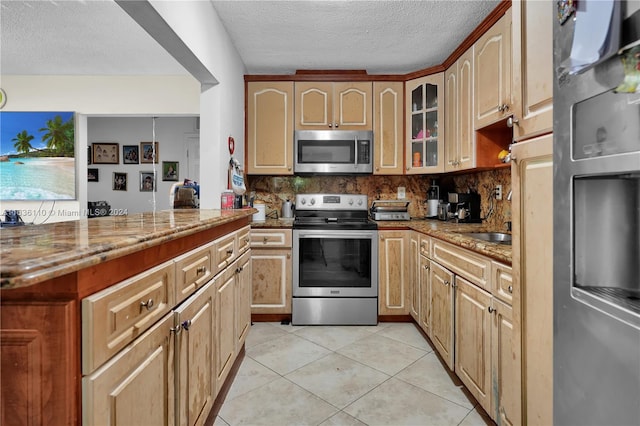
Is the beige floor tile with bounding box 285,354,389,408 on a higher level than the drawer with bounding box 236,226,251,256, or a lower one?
lower

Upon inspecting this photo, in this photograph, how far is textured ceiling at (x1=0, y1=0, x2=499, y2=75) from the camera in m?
2.28

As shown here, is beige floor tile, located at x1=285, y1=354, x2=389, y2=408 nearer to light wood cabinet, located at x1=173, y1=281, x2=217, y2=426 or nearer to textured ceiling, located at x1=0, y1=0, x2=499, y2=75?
light wood cabinet, located at x1=173, y1=281, x2=217, y2=426

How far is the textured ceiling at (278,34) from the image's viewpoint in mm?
2281

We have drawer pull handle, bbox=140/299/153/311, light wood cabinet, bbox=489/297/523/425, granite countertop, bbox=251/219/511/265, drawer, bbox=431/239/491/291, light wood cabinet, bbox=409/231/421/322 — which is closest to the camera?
drawer pull handle, bbox=140/299/153/311

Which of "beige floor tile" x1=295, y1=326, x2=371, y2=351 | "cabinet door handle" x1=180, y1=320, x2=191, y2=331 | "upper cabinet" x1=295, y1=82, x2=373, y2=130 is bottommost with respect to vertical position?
"beige floor tile" x1=295, y1=326, x2=371, y2=351

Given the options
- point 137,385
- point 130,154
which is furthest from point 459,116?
point 130,154

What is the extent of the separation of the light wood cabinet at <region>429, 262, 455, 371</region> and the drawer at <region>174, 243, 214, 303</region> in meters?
1.38

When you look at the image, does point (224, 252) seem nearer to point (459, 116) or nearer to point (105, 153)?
point (459, 116)

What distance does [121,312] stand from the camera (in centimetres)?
80

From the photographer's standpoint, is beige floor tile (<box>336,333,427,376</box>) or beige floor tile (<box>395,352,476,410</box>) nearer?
beige floor tile (<box>395,352,476,410</box>)

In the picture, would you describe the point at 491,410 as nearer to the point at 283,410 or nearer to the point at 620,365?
the point at 283,410

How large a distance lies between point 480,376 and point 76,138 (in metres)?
4.57

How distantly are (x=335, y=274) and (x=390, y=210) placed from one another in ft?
2.86

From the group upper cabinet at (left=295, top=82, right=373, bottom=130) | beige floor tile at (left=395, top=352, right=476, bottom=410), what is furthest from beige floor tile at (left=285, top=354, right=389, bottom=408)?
upper cabinet at (left=295, top=82, right=373, bottom=130)
